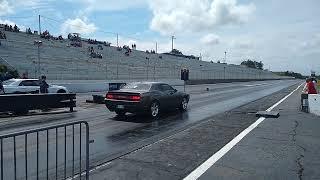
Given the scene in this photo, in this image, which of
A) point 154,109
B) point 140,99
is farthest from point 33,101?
point 154,109

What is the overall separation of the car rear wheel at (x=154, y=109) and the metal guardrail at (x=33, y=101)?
421 centimetres

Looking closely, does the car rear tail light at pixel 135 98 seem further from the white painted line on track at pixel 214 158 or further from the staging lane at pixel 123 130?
the white painted line on track at pixel 214 158

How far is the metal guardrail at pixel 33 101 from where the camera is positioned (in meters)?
15.8

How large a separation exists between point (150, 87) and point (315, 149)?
811 centimetres

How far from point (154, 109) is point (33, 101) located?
16.4 feet

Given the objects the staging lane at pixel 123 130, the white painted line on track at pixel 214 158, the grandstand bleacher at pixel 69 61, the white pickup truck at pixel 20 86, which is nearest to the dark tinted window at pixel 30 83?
the white pickup truck at pixel 20 86

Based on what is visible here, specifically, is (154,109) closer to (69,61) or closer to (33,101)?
(33,101)

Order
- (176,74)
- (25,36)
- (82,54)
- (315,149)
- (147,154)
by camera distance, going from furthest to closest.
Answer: (176,74) → (82,54) → (25,36) → (315,149) → (147,154)

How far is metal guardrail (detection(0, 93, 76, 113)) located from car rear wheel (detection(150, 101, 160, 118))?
4208 mm

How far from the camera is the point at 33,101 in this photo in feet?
55.2

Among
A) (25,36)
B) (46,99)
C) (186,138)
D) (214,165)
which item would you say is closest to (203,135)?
(186,138)

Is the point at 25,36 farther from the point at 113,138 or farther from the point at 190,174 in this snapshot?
the point at 190,174

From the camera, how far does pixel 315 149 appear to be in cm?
953

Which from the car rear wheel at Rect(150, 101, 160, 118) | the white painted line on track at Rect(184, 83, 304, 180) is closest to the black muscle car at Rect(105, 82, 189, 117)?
the car rear wheel at Rect(150, 101, 160, 118)
